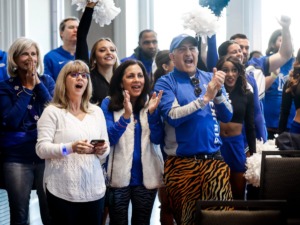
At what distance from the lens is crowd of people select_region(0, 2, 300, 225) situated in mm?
2867

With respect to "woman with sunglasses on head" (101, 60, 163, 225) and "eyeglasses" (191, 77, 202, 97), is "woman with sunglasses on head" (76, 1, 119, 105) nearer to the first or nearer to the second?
"woman with sunglasses on head" (101, 60, 163, 225)

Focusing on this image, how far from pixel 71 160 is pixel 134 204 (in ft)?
1.76

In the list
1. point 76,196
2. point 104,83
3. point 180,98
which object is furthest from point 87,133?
point 104,83

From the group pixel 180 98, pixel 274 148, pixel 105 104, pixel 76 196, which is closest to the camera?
pixel 76 196

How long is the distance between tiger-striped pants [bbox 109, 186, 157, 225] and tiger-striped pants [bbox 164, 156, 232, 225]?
16cm

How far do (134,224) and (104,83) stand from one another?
1009 mm

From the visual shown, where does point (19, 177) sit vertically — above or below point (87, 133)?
below

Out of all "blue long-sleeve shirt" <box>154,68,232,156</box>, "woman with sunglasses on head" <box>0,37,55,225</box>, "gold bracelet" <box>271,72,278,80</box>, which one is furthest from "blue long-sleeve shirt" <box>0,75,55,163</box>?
"gold bracelet" <box>271,72,278,80</box>

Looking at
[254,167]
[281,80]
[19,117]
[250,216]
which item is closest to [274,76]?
[281,80]

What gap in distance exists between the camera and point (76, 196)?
2.83 meters

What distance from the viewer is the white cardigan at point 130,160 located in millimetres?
3154

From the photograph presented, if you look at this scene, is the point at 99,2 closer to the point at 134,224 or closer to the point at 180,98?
the point at 180,98

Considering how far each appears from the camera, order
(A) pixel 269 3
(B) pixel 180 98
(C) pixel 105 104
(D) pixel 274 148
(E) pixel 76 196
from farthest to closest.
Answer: (A) pixel 269 3, (D) pixel 274 148, (C) pixel 105 104, (B) pixel 180 98, (E) pixel 76 196

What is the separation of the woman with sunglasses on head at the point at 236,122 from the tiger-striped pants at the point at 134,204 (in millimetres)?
682
